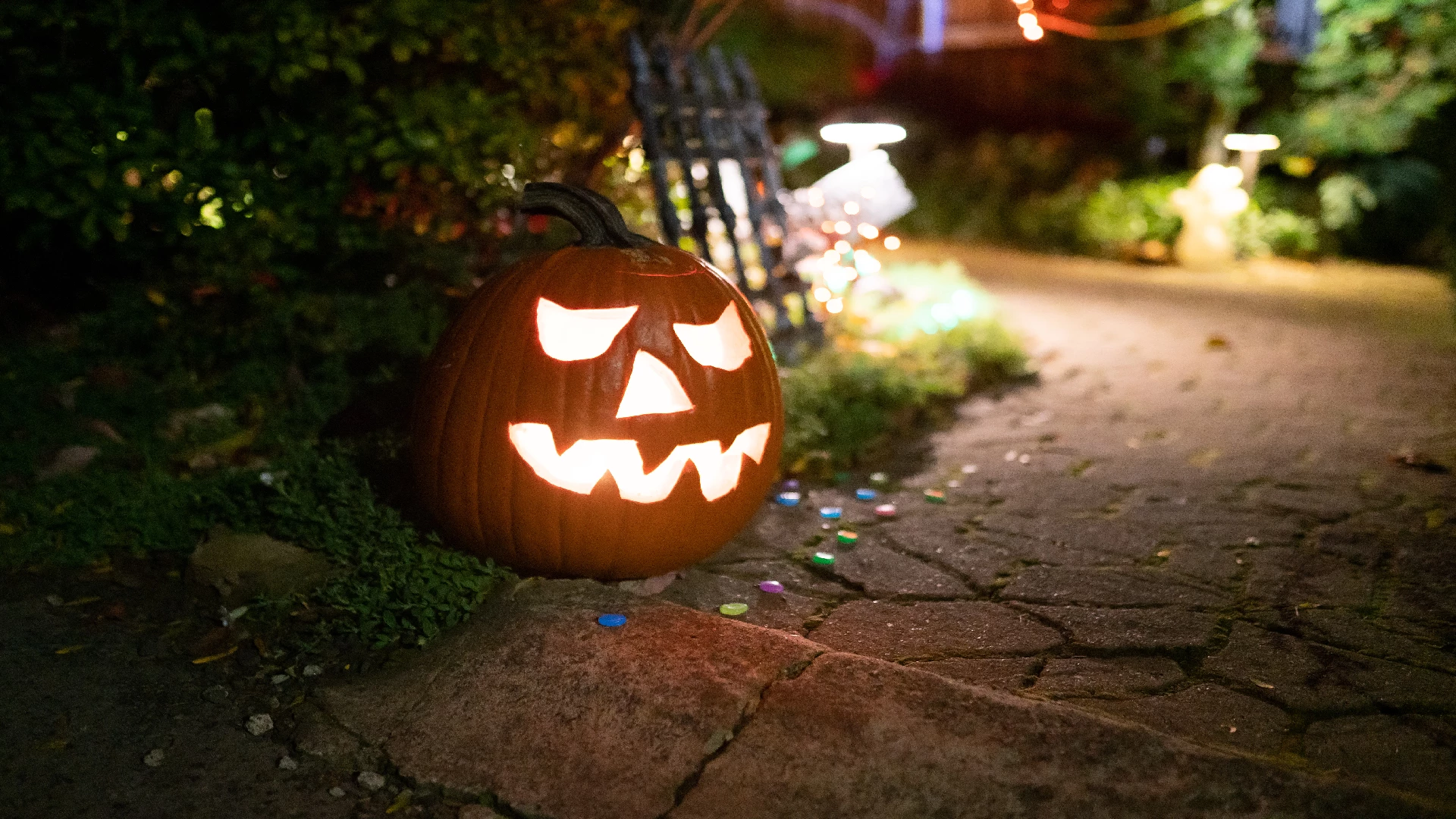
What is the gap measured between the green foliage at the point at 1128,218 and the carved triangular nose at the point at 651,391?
9967 mm

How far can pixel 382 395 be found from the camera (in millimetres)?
4711

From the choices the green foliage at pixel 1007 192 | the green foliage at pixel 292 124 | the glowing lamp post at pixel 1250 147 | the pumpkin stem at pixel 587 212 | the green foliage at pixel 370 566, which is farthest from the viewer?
the green foliage at pixel 1007 192

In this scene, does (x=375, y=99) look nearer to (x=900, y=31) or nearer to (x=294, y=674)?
(x=294, y=674)

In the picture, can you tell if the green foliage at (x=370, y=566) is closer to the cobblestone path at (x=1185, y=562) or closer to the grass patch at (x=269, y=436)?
the grass patch at (x=269, y=436)

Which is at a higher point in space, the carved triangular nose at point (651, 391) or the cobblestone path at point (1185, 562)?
the carved triangular nose at point (651, 391)

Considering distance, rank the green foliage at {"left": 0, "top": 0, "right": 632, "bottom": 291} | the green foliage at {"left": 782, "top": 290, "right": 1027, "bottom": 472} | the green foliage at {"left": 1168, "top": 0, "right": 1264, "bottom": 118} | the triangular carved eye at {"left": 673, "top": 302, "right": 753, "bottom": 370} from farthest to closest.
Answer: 1. the green foliage at {"left": 1168, "top": 0, "right": 1264, "bottom": 118}
2. the green foliage at {"left": 782, "top": 290, "right": 1027, "bottom": 472}
3. the green foliage at {"left": 0, "top": 0, "right": 632, "bottom": 291}
4. the triangular carved eye at {"left": 673, "top": 302, "right": 753, "bottom": 370}

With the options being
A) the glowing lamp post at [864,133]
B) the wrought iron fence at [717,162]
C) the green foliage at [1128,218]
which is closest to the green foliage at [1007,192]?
the green foliage at [1128,218]

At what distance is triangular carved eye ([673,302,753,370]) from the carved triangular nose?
0.36ft

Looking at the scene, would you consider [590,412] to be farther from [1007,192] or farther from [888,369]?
[1007,192]

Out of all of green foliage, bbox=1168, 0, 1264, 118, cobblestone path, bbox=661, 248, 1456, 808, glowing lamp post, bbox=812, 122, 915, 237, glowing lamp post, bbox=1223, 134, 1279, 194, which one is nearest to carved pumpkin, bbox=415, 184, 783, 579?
cobblestone path, bbox=661, 248, 1456, 808

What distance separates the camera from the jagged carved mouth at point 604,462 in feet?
9.94

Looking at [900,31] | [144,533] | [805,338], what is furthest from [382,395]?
[900,31]

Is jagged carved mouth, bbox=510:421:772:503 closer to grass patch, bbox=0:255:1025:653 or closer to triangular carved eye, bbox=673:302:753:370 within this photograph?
triangular carved eye, bbox=673:302:753:370

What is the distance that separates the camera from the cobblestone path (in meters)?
2.65
